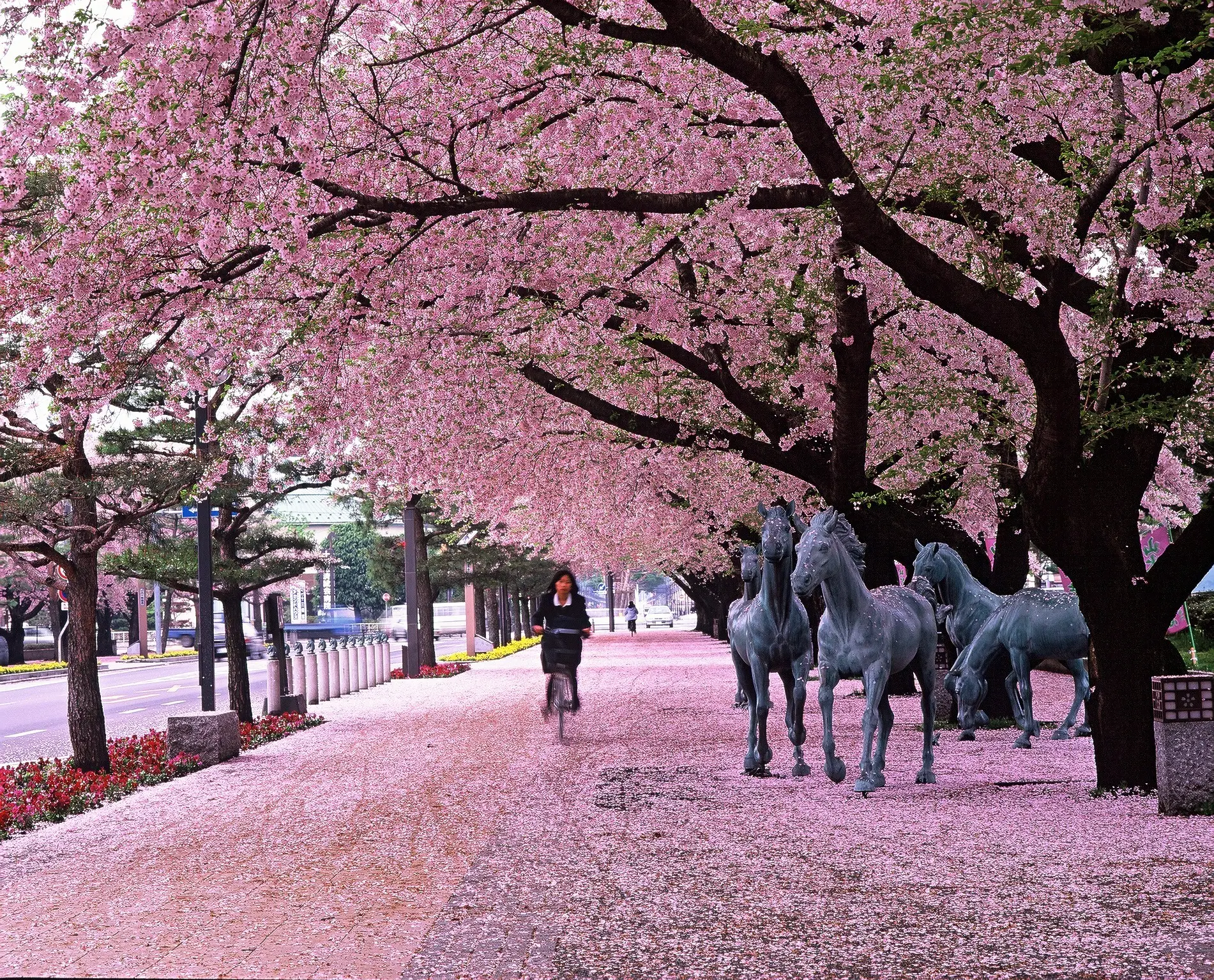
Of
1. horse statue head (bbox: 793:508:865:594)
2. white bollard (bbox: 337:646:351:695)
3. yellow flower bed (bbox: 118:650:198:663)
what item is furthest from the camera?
yellow flower bed (bbox: 118:650:198:663)

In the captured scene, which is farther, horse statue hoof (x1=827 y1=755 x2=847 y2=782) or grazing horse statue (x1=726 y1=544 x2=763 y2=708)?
grazing horse statue (x1=726 y1=544 x2=763 y2=708)

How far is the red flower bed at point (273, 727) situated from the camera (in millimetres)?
17922

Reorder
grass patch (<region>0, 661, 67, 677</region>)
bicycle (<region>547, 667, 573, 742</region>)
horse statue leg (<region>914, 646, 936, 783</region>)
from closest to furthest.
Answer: horse statue leg (<region>914, 646, 936, 783</region>)
bicycle (<region>547, 667, 573, 742</region>)
grass patch (<region>0, 661, 67, 677</region>)

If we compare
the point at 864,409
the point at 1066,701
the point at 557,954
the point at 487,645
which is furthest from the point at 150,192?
the point at 487,645

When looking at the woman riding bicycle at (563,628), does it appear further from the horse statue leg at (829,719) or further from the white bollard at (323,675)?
the white bollard at (323,675)

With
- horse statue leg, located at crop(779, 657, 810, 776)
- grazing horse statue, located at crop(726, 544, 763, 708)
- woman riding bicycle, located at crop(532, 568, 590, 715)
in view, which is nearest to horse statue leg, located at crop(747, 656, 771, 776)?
horse statue leg, located at crop(779, 657, 810, 776)

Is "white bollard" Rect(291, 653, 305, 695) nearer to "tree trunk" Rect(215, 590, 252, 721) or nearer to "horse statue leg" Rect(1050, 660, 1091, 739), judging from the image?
"tree trunk" Rect(215, 590, 252, 721)

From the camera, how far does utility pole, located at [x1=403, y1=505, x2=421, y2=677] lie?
118 feet

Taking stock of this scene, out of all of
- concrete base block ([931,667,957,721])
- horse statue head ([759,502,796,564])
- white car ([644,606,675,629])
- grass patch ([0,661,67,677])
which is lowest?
white car ([644,606,675,629])

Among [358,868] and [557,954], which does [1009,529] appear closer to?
[358,868]

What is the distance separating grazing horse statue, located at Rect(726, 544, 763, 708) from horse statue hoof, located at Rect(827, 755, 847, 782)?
2.13 metres

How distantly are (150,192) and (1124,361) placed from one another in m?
8.15

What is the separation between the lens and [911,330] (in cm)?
1767

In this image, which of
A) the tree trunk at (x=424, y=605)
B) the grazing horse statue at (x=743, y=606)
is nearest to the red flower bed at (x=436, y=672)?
the tree trunk at (x=424, y=605)
